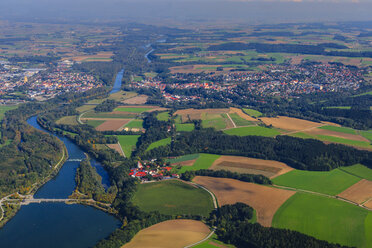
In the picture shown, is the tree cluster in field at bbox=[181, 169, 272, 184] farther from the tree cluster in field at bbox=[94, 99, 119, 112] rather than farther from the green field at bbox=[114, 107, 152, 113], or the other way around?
the tree cluster in field at bbox=[94, 99, 119, 112]

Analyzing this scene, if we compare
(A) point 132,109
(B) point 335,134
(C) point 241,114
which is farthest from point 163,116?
(B) point 335,134

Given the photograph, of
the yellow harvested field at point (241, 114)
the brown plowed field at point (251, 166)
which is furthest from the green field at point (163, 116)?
the brown plowed field at point (251, 166)

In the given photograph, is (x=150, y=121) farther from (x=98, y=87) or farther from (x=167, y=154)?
(x=98, y=87)

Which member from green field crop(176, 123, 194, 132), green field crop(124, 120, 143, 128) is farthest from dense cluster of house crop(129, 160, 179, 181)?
green field crop(124, 120, 143, 128)

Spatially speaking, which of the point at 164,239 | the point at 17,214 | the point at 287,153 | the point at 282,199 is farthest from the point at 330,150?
the point at 17,214

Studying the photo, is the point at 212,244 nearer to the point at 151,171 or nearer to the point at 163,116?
the point at 151,171

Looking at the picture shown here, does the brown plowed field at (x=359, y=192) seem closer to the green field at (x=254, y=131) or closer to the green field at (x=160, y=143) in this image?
the green field at (x=254, y=131)
